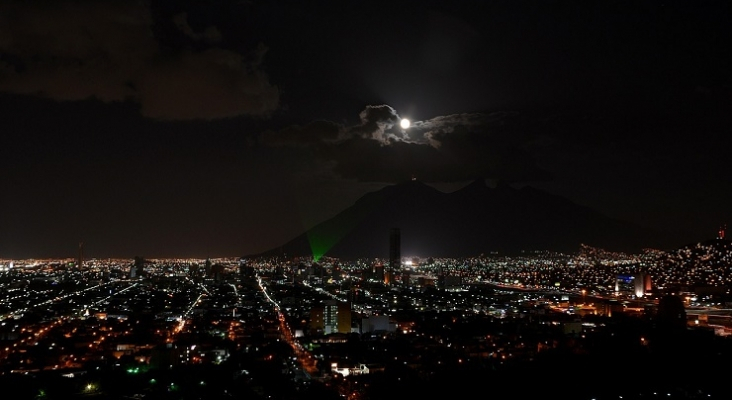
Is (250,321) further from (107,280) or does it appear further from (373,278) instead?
(107,280)

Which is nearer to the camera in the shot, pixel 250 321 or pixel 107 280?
pixel 250 321

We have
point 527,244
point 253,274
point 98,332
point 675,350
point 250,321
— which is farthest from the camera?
point 527,244

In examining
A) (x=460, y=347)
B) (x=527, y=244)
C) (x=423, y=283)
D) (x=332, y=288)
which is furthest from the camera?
(x=527, y=244)

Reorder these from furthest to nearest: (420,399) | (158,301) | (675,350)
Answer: (158,301)
(675,350)
(420,399)

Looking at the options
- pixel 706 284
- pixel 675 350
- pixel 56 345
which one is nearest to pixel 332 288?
pixel 706 284

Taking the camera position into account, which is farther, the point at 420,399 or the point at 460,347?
the point at 460,347

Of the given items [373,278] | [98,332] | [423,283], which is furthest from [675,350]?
[373,278]

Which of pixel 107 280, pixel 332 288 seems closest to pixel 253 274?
pixel 107 280

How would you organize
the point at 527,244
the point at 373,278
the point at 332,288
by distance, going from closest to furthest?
the point at 332,288 < the point at 373,278 < the point at 527,244

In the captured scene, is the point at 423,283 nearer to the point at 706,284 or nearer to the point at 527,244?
the point at 706,284
